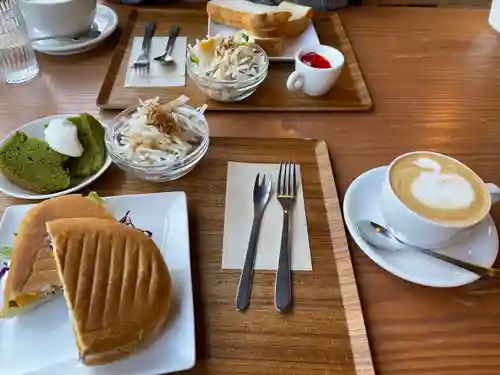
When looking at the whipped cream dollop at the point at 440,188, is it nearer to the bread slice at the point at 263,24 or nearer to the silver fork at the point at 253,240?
the silver fork at the point at 253,240

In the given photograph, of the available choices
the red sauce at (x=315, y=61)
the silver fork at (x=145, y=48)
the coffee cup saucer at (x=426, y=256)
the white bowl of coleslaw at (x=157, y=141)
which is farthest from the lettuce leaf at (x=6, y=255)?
the red sauce at (x=315, y=61)

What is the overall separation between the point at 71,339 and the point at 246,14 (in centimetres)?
90

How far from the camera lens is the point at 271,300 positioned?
707mm

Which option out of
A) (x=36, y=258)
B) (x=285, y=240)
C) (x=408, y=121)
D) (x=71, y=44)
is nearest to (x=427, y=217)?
(x=285, y=240)

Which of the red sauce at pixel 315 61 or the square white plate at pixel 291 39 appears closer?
the red sauce at pixel 315 61

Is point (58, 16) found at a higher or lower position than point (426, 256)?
higher

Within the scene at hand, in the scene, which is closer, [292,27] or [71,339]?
[71,339]

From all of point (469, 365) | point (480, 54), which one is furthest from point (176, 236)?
point (480, 54)

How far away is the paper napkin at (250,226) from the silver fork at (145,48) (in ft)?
1.31

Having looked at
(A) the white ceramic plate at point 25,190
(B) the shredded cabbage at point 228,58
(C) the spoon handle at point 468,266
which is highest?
(B) the shredded cabbage at point 228,58

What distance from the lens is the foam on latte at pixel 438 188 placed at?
0.71 meters

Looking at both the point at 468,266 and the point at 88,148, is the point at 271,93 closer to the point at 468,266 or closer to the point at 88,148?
the point at 88,148

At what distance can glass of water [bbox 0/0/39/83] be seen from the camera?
1.11 metres

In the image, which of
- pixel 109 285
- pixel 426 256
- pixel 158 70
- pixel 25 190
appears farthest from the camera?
pixel 158 70
